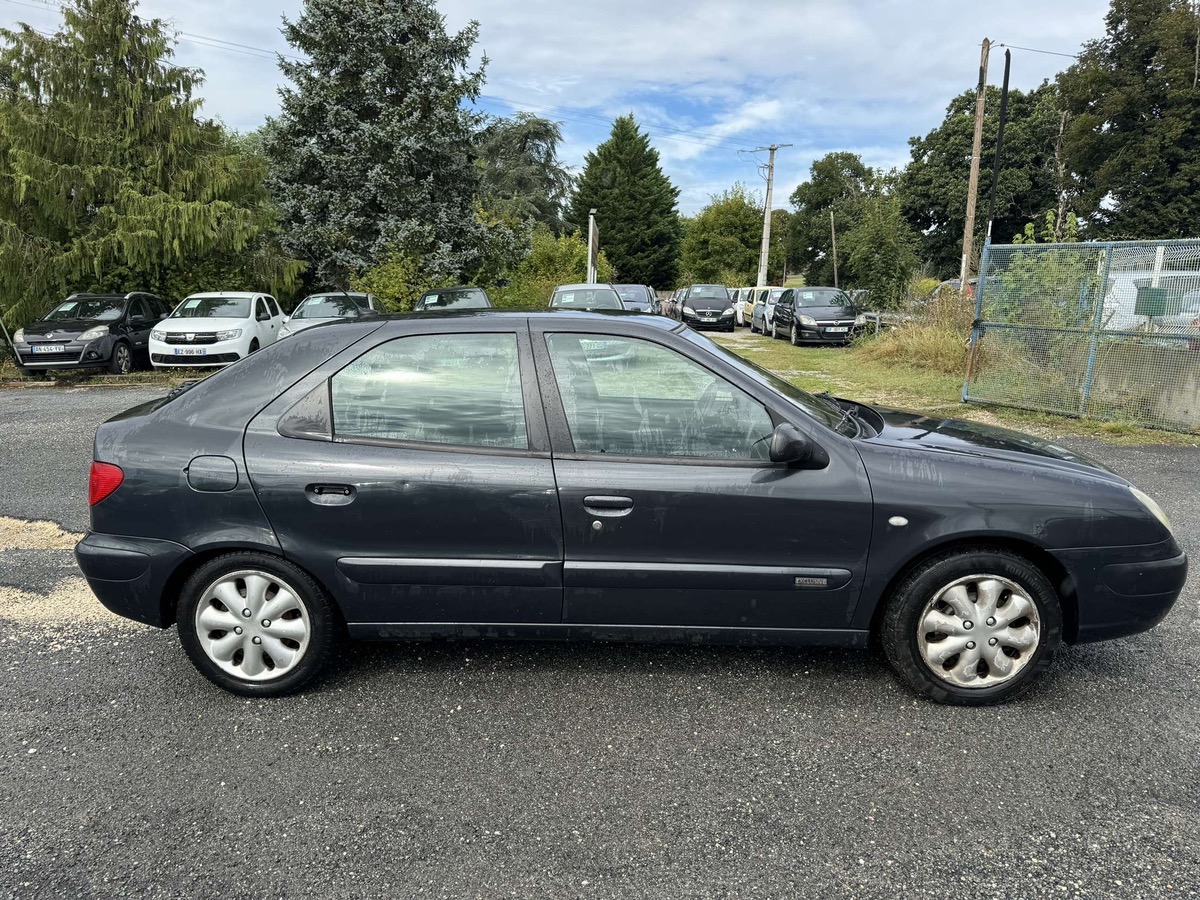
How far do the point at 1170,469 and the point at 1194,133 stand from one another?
41.4 m

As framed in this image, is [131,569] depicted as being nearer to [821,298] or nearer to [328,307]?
[328,307]

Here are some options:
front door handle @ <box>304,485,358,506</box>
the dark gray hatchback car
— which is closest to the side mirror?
the dark gray hatchback car

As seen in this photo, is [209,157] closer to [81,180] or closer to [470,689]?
[81,180]

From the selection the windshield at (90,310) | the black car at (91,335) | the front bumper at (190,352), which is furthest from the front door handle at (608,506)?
the windshield at (90,310)

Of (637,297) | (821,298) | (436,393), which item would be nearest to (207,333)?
(637,297)

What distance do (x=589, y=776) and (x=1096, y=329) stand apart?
8611 mm

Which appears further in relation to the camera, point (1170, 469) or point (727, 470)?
point (1170, 469)

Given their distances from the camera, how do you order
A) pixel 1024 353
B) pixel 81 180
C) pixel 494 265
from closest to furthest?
pixel 1024 353 → pixel 81 180 → pixel 494 265

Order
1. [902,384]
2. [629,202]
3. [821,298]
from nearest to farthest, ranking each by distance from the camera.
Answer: [902,384] → [821,298] → [629,202]

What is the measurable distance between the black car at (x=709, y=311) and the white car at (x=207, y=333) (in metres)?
16.4

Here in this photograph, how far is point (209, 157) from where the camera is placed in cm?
1698

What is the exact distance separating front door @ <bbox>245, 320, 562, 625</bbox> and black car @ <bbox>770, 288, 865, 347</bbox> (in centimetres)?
1936

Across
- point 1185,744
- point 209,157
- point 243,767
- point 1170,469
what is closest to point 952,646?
point 1185,744

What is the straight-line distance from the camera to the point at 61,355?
1362cm
